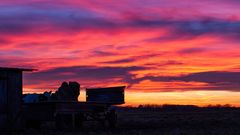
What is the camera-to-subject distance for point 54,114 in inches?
1419

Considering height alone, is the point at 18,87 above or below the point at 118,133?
above

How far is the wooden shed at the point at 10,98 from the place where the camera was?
34250 millimetres

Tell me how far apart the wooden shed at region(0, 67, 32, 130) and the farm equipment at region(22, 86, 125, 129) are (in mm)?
821

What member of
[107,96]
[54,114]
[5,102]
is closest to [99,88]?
[107,96]

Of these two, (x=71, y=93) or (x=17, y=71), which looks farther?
(x=71, y=93)

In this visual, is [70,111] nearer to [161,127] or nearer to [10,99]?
[10,99]

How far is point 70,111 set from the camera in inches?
1449

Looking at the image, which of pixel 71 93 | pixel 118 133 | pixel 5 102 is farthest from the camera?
pixel 71 93

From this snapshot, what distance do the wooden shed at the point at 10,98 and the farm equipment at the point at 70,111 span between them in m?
0.82

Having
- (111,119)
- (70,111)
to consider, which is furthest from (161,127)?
(70,111)

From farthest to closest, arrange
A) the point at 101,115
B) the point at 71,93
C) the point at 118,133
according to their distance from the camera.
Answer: the point at 71,93 < the point at 101,115 < the point at 118,133

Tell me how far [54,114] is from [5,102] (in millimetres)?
3397

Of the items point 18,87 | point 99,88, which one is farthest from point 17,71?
point 99,88

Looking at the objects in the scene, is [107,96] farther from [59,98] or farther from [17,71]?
[17,71]
